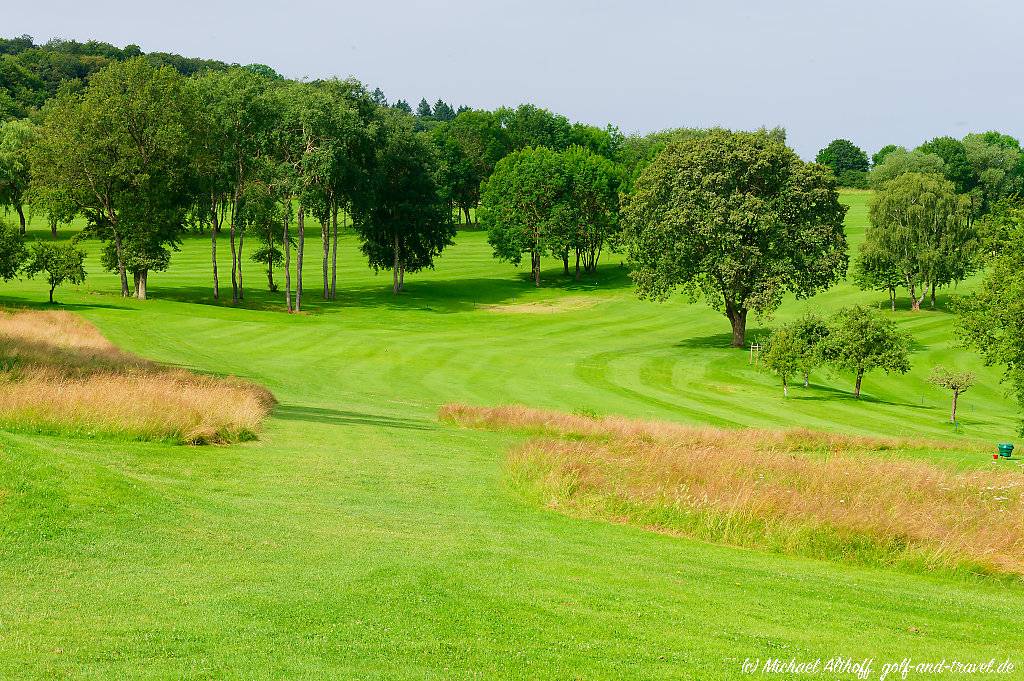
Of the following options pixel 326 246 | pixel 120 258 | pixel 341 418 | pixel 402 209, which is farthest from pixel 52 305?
pixel 341 418

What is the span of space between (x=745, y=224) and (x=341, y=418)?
4414cm

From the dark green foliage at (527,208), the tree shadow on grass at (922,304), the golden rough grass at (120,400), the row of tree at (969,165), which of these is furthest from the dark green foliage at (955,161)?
the golden rough grass at (120,400)

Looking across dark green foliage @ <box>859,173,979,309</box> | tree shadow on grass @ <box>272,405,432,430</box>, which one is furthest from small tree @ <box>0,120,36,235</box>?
dark green foliage @ <box>859,173,979,309</box>

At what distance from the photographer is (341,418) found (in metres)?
26.9

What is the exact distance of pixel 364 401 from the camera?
3572 centimetres

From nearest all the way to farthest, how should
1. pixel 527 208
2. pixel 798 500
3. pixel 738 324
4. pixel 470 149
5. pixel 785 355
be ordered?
pixel 798 500 → pixel 785 355 → pixel 738 324 → pixel 527 208 → pixel 470 149

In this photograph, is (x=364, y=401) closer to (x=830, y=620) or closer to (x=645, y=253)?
(x=830, y=620)

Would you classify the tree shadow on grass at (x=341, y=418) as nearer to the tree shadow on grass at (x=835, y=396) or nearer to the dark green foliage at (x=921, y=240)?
the tree shadow on grass at (x=835, y=396)

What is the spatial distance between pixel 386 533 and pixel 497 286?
307 ft

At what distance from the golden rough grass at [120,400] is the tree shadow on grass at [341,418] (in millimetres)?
713

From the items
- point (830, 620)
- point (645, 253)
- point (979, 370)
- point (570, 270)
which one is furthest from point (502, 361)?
point (570, 270)

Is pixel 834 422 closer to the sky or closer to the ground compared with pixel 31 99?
closer to the ground

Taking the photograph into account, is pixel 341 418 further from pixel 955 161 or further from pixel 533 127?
pixel 955 161

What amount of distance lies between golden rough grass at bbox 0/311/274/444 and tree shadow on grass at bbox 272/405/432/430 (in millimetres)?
713
